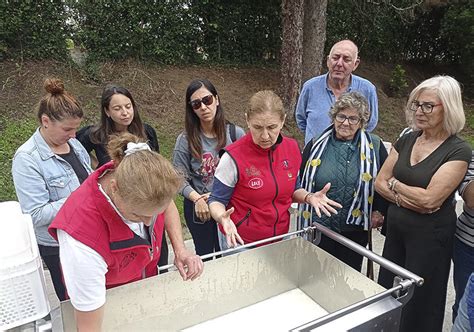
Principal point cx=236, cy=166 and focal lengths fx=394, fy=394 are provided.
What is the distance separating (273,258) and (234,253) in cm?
22

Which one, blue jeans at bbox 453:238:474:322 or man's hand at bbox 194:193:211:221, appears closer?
blue jeans at bbox 453:238:474:322

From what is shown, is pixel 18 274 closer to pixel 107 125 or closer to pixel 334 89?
pixel 107 125

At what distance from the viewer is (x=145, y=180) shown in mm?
1186

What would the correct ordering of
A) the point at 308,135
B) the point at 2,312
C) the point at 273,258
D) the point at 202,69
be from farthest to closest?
the point at 202,69 < the point at 308,135 < the point at 273,258 < the point at 2,312

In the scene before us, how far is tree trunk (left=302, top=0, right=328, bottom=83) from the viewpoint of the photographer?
6.24 m

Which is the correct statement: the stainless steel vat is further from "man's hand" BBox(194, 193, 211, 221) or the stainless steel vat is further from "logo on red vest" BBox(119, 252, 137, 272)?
"man's hand" BBox(194, 193, 211, 221)

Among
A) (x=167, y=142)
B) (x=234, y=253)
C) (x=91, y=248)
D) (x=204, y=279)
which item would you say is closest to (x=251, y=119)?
(x=234, y=253)

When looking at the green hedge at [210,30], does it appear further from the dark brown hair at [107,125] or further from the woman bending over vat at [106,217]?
the woman bending over vat at [106,217]

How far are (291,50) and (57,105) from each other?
189 inches

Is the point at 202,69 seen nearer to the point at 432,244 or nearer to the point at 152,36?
the point at 152,36

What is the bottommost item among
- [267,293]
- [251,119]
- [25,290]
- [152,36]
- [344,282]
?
[267,293]

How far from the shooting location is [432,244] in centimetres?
194

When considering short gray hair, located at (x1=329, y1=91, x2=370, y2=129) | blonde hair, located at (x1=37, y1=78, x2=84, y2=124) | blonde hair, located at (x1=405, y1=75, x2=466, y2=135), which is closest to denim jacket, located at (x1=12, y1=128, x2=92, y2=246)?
blonde hair, located at (x1=37, y1=78, x2=84, y2=124)

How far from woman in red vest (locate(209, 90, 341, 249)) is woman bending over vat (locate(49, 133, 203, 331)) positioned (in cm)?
61
